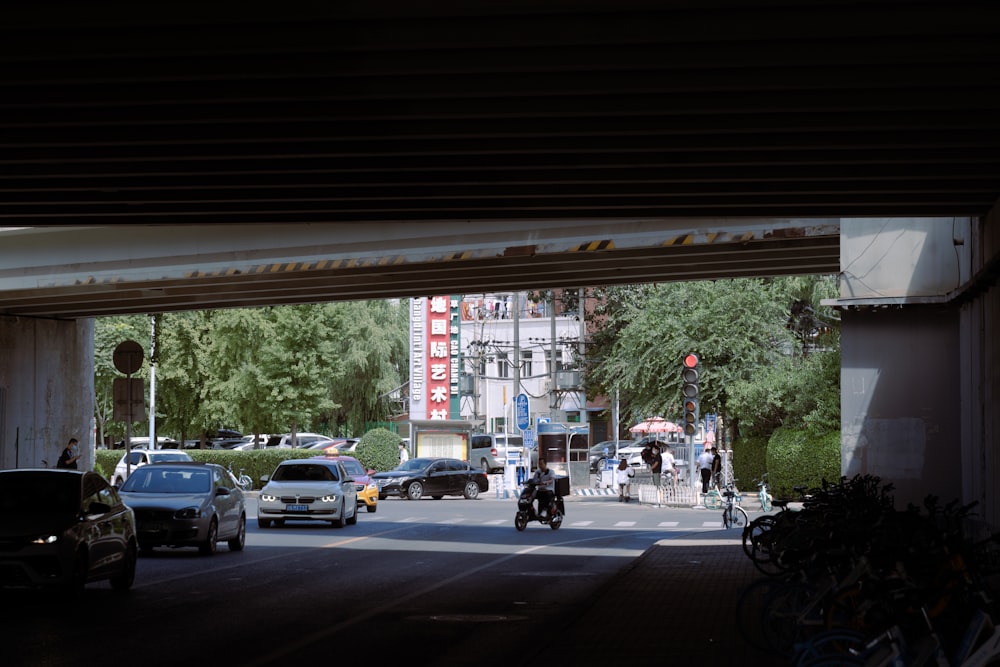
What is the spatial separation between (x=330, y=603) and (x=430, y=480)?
32.8 m

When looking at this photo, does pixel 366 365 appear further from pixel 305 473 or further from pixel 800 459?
pixel 305 473

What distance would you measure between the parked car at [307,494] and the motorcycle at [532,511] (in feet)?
12.5

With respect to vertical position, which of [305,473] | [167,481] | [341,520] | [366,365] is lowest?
[341,520]

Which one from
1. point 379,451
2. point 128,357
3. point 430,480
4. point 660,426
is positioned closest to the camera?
point 128,357

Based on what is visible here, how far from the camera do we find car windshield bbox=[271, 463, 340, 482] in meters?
31.5

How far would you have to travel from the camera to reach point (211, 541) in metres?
23.3

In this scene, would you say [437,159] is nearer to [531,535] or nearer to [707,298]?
[531,535]

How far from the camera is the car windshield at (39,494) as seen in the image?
16141 mm

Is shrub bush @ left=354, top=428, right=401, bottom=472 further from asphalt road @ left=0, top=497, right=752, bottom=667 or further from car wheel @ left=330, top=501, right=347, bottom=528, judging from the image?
asphalt road @ left=0, top=497, right=752, bottom=667

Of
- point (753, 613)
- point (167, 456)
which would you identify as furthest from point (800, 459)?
point (753, 613)

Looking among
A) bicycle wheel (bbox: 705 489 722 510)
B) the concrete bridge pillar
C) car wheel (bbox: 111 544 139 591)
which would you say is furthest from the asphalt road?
bicycle wheel (bbox: 705 489 722 510)

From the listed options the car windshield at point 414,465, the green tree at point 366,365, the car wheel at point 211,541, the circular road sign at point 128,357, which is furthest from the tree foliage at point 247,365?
the car wheel at point 211,541

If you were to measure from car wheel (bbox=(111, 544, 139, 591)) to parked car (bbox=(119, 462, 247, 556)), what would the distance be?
216 inches

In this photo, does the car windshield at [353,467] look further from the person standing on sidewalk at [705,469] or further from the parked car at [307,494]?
the person standing on sidewalk at [705,469]
